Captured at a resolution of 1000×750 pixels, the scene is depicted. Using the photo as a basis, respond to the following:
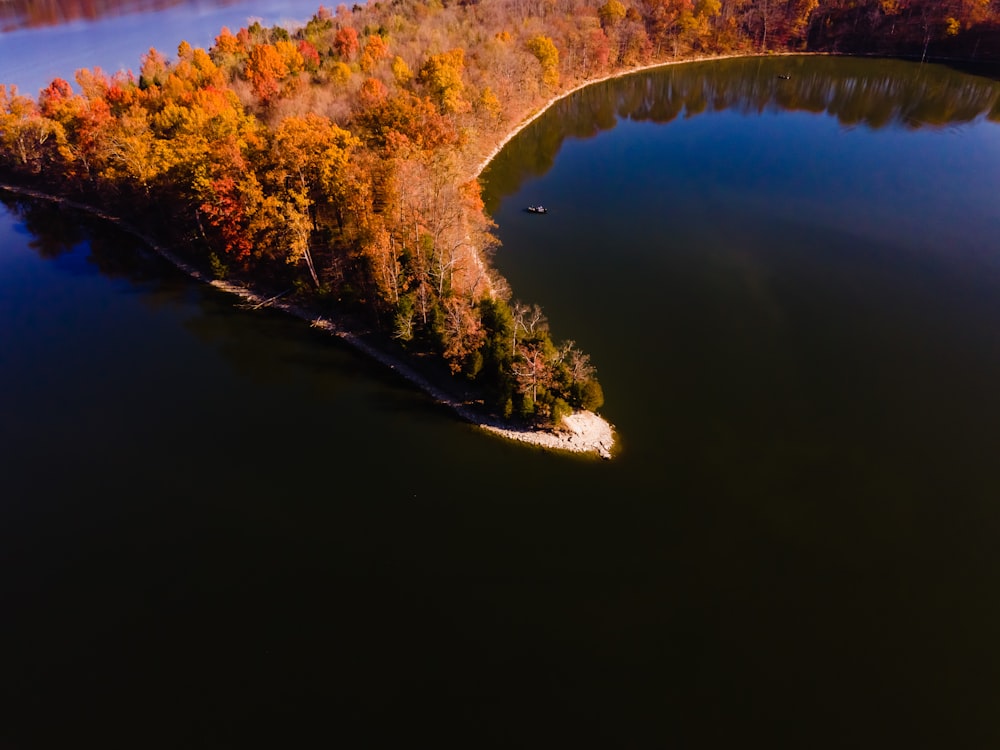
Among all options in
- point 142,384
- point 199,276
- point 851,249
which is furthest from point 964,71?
point 142,384

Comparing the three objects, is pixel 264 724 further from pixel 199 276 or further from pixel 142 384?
pixel 199 276

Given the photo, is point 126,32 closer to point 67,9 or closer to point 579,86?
point 67,9

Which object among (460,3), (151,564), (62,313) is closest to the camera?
(151,564)

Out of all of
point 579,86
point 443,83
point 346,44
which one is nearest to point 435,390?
point 443,83

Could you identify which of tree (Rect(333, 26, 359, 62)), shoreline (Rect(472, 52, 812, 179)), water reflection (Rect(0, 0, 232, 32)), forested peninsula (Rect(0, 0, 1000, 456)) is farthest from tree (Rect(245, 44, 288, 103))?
water reflection (Rect(0, 0, 232, 32))

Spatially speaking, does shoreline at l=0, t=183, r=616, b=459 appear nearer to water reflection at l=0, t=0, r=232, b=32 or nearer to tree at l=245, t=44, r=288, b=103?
tree at l=245, t=44, r=288, b=103

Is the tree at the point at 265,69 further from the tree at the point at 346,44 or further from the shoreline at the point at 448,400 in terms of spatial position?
the shoreline at the point at 448,400

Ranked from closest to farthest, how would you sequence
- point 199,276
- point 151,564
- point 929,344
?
point 151,564 < point 929,344 < point 199,276
